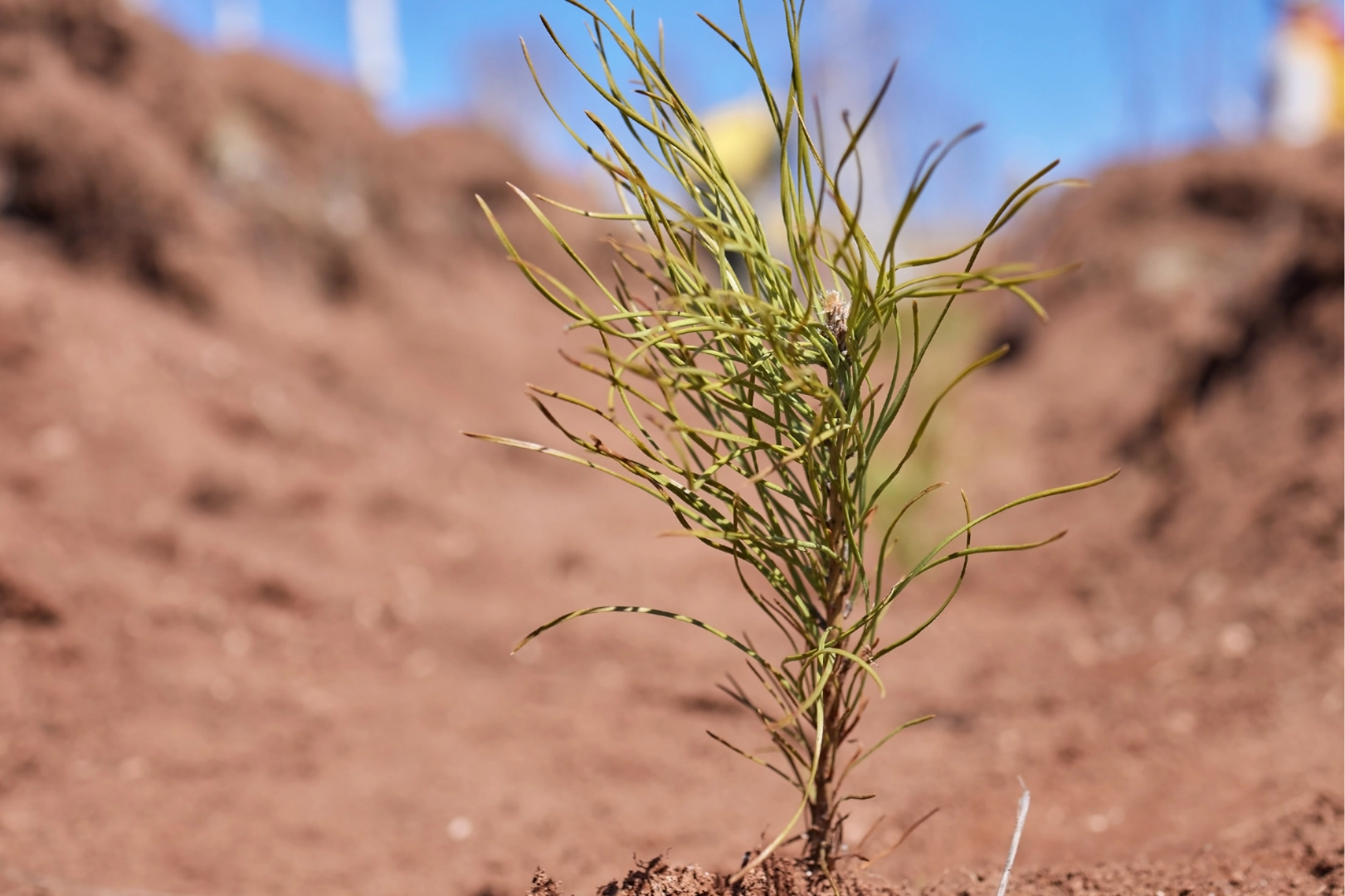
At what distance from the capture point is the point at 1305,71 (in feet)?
23.6

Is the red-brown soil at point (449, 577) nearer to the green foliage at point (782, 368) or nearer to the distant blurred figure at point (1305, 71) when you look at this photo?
the green foliage at point (782, 368)

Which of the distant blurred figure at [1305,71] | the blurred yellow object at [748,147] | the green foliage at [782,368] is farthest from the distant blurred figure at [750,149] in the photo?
the green foliage at [782,368]

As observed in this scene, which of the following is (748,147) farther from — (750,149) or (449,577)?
(449,577)

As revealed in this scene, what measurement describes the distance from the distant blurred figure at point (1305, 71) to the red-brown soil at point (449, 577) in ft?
5.77

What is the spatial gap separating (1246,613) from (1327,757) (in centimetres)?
101

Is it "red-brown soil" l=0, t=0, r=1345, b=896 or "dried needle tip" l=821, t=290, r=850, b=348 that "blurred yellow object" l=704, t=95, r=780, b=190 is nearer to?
"red-brown soil" l=0, t=0, r=1345, b=896

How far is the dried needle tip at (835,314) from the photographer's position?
3.05ft

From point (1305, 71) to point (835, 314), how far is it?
8.56 meters

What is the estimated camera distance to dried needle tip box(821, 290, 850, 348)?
930mm

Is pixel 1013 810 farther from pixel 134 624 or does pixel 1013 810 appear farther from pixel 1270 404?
pixel 1270 404

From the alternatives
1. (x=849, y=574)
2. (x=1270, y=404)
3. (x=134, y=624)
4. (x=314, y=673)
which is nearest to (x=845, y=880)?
(x=849, y=574)

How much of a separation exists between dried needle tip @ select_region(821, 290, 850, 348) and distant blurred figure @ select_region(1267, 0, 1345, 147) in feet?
25.9

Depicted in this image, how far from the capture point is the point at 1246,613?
2.66 m

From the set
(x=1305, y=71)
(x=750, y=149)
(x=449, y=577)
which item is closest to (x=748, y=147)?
(x=750, y=149)
